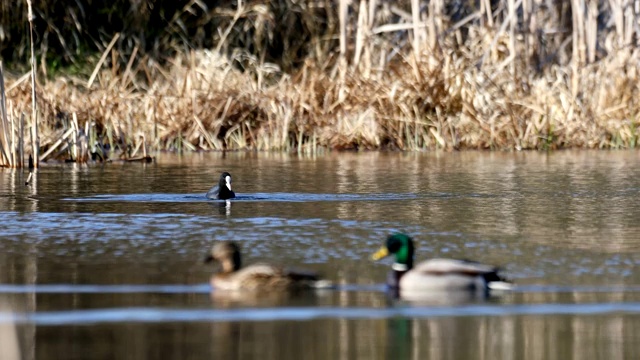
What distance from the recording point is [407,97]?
19.3m

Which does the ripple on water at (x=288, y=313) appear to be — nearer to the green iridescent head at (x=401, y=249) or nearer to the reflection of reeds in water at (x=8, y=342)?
the reflection of reeds in water at (x=8, y=342)

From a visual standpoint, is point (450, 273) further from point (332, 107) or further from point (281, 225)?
point (332, 107)

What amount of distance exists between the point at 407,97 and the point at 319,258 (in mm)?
10948

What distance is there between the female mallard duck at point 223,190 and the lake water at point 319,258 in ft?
0.30

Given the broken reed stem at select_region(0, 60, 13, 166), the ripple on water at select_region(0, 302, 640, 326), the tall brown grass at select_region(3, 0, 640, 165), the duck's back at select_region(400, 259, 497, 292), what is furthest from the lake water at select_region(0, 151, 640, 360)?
the tall brown grass at select_region(3, 0, 640, 165)

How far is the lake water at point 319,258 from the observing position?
6.04 m

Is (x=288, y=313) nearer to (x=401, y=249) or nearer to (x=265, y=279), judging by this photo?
(x=265, y=279)

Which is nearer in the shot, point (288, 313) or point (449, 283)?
point (288, 313)

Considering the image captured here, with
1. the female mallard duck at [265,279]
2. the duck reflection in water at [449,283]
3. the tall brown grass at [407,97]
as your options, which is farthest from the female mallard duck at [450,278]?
the tall brown grass at [407,97]

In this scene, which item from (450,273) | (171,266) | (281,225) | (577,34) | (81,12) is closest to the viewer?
(450,273)

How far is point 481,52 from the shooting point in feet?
66.2

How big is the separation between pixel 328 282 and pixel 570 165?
9278 mm

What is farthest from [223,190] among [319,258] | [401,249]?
[401,249]

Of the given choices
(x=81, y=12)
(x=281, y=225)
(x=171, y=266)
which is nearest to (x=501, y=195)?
(x=281, y=225)
